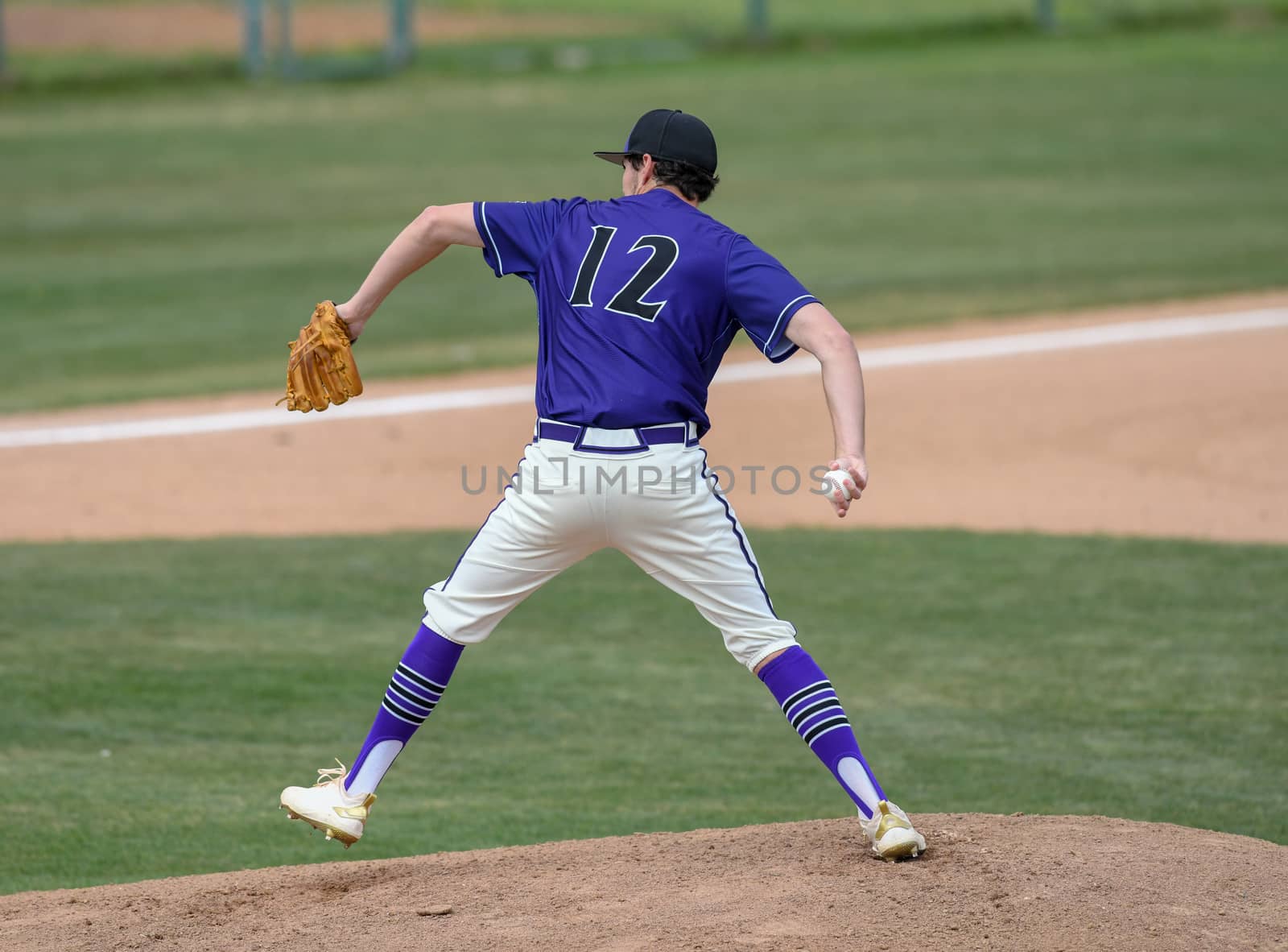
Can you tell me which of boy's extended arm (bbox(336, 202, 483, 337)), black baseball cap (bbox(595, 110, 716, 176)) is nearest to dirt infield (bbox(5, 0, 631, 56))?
boy's extended arm (bbox(336, 202, 483, 337))

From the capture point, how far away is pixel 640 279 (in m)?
4.41

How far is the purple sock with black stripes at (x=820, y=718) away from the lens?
14.4 feet

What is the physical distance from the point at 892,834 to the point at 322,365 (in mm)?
2047

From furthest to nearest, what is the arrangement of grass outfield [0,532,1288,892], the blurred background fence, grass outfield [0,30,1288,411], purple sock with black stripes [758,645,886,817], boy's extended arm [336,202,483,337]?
1. the blurred background fence
2. grass outfield [0,30,1288,411]
3. grass outfield [0,532,1288,892]
4. boy's extended arm [336,202,483,337]
5. purple sock with black stripes [758,645,886,817]

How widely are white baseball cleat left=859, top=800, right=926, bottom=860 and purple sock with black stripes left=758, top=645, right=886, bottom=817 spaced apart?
2.3 inches

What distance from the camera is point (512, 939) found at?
3.95 meters

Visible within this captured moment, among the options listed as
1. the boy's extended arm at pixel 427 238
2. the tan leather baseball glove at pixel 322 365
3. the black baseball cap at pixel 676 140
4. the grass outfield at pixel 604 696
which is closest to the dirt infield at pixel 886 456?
the grass outfield at pixel 604 696

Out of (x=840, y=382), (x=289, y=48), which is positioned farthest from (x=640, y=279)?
(x=289, y=48)

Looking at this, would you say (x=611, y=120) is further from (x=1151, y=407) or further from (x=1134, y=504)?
(x=1134, y=504)

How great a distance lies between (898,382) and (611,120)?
10.4 meters

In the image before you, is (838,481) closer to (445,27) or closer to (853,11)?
(445,27)

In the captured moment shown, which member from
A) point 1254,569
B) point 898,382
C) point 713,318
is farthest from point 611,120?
point 713,318

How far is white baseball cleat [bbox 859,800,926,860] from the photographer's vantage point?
14.0 feet

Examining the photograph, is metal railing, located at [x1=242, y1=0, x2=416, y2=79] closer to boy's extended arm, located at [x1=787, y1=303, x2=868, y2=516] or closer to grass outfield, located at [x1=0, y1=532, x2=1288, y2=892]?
grass outfield, located at [x1=0, y1=532, x2=1288, y2=892]
